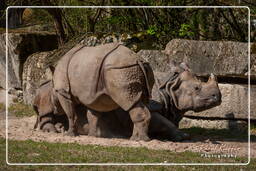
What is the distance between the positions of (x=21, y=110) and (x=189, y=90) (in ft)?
19.0

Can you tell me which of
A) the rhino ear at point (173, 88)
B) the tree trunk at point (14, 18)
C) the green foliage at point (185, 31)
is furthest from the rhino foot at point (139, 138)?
the tree trunk at point (14, 18)

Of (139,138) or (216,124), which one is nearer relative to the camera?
(139,138)

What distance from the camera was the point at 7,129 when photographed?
11.3 meters

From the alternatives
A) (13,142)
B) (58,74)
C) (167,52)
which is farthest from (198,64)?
(13,142)

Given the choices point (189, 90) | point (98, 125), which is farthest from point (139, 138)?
point (189, 90)

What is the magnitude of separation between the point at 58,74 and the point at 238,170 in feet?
11.0

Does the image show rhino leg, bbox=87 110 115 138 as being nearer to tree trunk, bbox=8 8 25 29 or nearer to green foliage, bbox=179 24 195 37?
green foliage, bbox=179 24 195 37

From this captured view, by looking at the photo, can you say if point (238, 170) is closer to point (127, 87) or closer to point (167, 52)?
point (127, 87)

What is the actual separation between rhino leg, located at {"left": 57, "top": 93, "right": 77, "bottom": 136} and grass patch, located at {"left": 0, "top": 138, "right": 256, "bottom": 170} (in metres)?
0.67

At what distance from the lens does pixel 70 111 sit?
1015cm

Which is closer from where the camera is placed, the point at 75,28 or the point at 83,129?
the point at 83,129

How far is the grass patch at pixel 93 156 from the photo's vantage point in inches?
324

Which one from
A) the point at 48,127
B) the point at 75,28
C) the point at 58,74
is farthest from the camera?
the point at 75,28

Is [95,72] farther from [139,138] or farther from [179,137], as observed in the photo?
[179,137]
